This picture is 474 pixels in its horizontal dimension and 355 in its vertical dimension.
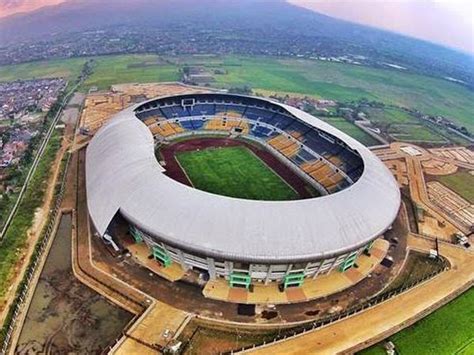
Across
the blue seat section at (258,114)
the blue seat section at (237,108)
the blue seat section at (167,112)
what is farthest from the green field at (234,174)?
the blue seat section at (167,112)

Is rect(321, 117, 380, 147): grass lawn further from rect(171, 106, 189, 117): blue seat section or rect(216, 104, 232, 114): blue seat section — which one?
rect(171, 106, 189, 117): blue seat section

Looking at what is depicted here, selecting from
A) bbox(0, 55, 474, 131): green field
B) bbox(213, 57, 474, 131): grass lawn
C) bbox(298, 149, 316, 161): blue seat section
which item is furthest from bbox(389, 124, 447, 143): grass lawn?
bbox(298, 149, 316, 161): blue seat section

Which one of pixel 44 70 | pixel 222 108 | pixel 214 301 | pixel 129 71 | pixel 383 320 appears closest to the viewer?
pixel 383 320

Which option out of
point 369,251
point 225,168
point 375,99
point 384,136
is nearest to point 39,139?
point 225,168

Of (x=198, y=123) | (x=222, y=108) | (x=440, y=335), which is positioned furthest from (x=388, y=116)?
(x=440, y=335)

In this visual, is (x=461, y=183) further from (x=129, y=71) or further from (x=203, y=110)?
(x=129, y=71)
